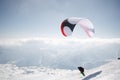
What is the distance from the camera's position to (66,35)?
91.0 feet

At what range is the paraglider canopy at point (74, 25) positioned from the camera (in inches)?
1010

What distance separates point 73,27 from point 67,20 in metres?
1.77

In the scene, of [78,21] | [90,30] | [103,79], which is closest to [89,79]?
[103,79]

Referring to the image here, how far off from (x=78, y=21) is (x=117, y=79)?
1110 cm

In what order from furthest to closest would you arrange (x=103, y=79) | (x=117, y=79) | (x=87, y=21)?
(x=87, y=21), (x=103, y=79), (x=117, y=79)

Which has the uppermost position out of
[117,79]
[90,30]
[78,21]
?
[78,21]

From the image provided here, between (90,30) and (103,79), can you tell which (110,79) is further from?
(90,30)

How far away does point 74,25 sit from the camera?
28.2 meters

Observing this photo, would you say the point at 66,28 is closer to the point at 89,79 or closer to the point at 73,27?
the point at 73,27

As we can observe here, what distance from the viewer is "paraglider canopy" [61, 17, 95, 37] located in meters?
25.7

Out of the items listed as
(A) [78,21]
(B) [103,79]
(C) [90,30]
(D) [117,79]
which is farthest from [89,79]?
(A) [78,21]

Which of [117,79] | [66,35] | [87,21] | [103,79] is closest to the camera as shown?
[117,79]

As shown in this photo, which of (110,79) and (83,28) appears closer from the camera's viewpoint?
(110,79)

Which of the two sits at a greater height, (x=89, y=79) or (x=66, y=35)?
(x=66, y=35)
